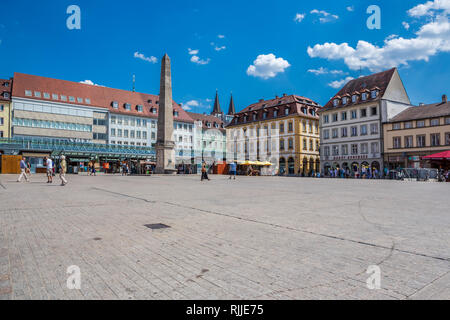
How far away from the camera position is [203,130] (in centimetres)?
8775

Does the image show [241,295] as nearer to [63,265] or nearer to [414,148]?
[63,265]

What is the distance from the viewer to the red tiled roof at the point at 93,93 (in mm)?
60406

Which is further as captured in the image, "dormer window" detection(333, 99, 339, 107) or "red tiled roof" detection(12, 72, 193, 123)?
"red tiled roof" detection(12, 72, 193, 123)

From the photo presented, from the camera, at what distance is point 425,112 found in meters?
45.4

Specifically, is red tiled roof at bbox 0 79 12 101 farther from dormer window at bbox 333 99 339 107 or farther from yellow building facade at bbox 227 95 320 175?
dormer window at bbox 333 99 339 107

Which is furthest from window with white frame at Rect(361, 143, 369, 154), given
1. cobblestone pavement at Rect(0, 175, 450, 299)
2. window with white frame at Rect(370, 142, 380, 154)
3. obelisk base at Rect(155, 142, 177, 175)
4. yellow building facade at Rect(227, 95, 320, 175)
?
cobblestone pavement at Rect(0, 175, 450, 299)

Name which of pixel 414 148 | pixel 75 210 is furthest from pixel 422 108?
pixel 75 210

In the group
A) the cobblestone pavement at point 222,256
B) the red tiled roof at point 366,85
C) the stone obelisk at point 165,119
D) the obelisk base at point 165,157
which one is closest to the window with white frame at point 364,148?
the red tiled roof at point 366,85

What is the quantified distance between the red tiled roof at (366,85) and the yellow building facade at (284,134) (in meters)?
6.47

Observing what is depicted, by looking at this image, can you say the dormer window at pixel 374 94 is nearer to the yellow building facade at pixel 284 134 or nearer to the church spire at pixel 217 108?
the yellow building facade at pixel 284 134

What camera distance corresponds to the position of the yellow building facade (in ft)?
204

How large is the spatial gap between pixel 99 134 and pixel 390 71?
53.8m

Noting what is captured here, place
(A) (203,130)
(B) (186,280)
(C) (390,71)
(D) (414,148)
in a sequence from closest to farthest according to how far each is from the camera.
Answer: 1. (B) (186,280)
2. (D) (414,148)
3. (C) (390,71)
4. (A) (203,130)

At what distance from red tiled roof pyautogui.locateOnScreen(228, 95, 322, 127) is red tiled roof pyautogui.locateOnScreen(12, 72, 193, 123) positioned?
15.2 metres
